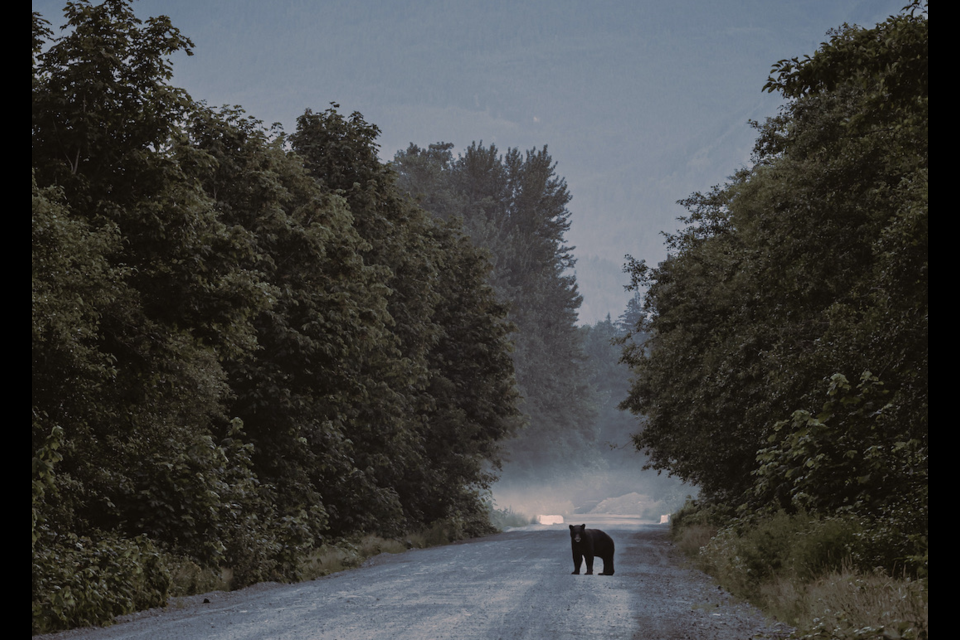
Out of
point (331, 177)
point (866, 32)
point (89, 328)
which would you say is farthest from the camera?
point (331, 177)

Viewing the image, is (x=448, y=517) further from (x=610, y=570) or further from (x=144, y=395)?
(x=144, y=395)

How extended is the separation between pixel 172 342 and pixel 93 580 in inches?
188

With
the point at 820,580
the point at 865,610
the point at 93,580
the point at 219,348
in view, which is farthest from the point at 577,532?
the point at 93,580

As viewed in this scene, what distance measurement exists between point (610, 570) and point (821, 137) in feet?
30.7

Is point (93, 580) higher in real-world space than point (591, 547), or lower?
higher

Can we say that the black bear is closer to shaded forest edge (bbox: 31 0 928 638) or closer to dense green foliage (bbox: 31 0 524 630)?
shaded forest edge (bbox: 31 0 928 638)

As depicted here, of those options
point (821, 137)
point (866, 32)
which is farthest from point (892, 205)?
point (866, 32)

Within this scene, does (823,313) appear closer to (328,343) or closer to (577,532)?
(577,532)

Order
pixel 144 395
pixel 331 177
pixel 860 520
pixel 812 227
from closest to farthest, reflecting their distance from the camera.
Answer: pixel 860 520
pixel 144 395
pixel 812 227
pixel 331 177

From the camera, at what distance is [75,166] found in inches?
588

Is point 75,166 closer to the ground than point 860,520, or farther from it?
farther from it

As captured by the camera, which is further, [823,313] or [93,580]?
[823,313]

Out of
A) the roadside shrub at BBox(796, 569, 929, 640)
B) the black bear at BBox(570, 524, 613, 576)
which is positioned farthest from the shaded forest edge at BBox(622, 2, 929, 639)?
the black bear at BBox(570, 524, 613, 576)

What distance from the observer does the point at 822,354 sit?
49.8 ft
